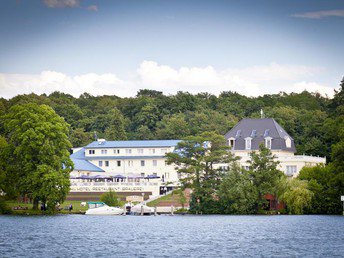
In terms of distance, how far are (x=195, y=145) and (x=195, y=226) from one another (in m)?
26.5

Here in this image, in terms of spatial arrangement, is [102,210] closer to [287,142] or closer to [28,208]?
[28,208]

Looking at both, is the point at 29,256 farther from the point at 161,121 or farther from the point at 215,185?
the point at 161,121

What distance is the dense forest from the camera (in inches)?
6152

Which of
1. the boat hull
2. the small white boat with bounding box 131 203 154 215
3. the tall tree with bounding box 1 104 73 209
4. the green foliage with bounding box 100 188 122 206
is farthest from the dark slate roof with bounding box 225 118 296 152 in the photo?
the tall tree with bounding box 1 104 73 209

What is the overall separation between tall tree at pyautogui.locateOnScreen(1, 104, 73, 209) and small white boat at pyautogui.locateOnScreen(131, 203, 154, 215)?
1141 cm

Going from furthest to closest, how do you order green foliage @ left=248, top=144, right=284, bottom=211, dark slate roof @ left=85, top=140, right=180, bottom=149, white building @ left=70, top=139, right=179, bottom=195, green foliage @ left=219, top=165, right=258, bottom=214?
dark slate roof @ left=85, top=140, right=180, bottom=149
white building @ left=70, top=139, right=179, bottom=195
green foliage @ left=248, top=144, right=284, bottom=211
green foliage @ left=219, top=165, right=258, bottom=214

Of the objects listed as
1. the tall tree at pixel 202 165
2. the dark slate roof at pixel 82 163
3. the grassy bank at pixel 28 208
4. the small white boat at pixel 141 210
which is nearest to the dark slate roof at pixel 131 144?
the dark slate roof at pixel 82 163

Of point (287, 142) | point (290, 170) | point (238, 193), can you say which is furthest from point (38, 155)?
point (287, 142)

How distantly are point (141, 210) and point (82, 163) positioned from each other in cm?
3549

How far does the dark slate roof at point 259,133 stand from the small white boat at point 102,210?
29.9 metres

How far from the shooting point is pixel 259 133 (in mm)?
139875

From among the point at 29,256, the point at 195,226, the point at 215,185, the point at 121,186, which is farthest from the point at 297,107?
the point at 29,256

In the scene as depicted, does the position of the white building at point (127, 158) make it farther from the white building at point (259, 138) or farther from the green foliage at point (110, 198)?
the green foliage at point (110, 198)

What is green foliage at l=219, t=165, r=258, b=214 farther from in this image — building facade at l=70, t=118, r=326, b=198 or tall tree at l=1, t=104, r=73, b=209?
tall tree at l=1, t=104, r=73, b=209
